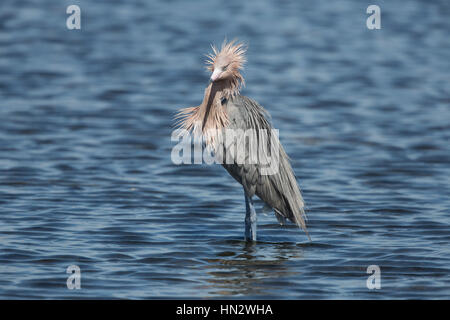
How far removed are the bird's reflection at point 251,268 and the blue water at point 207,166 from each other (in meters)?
0.03

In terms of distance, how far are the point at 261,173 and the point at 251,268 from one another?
1186 mm

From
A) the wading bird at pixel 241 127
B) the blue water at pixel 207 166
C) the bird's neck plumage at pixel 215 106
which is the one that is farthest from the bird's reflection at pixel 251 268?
the bird's neck plumage at pixel 215 106

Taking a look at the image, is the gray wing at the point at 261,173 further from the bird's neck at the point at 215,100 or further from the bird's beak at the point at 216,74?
the bird's beak at the point at 216,74

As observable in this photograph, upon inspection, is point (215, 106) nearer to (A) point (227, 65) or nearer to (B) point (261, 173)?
(A) point (227, 65)

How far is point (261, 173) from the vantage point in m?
9.44

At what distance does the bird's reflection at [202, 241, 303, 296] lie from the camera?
27.1 ft

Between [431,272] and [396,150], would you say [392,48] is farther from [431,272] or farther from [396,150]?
[431,272]

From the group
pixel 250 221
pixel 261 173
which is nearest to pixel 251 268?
pixel 250 221

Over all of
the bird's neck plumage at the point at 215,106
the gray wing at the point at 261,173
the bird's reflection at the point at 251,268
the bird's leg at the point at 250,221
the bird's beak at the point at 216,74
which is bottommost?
the bird's reflection at the point at 251,268

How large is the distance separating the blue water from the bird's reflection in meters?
0.03

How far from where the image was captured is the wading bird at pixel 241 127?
9.34 metres

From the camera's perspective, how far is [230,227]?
34.2 ft

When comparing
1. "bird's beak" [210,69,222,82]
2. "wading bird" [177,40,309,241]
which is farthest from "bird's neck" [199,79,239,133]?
"bird's beak" [210,69,222,82]
